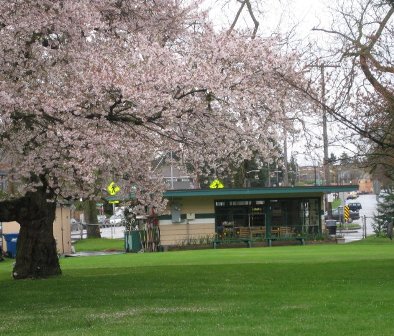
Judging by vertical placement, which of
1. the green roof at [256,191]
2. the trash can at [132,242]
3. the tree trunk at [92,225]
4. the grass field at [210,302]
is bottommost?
the grass field at [210,302]

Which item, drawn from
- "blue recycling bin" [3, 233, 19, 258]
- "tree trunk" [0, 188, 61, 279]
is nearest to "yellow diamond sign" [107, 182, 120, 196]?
"tree trunk" [0, 188, 61, 279]

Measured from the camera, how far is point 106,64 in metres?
13.5

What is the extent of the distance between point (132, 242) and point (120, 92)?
27848mm

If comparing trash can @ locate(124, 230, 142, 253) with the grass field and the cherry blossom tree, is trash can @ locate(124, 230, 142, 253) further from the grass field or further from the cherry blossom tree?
the cherry blossom tree

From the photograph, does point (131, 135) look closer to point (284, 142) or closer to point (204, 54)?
point (204, 54)

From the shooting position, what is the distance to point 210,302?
12.8 m

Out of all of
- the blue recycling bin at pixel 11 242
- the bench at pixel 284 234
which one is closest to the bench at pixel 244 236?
the bench at pixel 284 234

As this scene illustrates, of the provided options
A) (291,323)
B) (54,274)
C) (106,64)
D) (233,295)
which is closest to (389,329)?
(291,323)

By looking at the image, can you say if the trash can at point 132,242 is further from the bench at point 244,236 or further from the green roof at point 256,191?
the bench at point 244,236

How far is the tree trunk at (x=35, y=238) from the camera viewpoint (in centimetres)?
1819

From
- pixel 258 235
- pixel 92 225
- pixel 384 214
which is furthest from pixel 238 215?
pixel 92 225

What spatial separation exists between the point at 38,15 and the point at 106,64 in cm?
157

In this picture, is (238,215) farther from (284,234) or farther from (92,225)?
(92,225)

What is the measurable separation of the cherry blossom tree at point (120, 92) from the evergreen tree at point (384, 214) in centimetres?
3493
